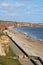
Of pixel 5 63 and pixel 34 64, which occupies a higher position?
pixel 5 63

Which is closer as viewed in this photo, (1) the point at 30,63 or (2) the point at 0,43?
(1) the point at 30,63

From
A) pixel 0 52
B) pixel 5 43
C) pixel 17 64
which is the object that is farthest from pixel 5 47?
pixel 17 64

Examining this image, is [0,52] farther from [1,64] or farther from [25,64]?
[1,64]

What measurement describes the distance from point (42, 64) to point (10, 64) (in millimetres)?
4382

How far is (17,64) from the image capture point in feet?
61.9

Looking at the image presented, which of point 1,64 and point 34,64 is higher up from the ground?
point 1,64

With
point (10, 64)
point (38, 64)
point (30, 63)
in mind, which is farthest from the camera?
point (30, 63)

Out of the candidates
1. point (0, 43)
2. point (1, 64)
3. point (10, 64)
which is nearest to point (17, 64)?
point (10, 64)

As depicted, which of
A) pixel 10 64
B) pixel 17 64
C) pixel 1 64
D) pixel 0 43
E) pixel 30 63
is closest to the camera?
pixel 1 64

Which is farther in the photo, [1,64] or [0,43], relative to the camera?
[0,43]

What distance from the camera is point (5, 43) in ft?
82.4

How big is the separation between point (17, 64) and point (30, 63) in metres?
4.04

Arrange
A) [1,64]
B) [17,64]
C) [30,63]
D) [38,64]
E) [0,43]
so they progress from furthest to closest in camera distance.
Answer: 1. [0,43]
2. [30,63]
3. [38,64]
4. [17,64]
5. [1,64]

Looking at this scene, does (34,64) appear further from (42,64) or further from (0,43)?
(0,43)
